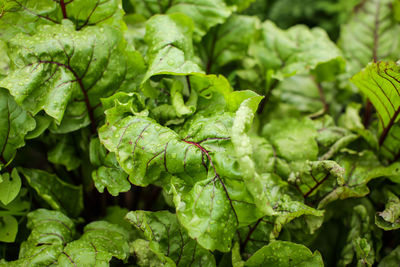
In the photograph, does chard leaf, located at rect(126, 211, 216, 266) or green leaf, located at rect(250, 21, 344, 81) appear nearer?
chard leaf, located at rect(126, 211, 216, 266)

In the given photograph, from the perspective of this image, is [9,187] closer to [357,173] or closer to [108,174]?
[108,174]

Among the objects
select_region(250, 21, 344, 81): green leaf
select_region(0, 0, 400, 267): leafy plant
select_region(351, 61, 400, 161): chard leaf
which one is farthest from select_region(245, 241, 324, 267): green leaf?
select_region(250, 21, 344, 81): green leaf

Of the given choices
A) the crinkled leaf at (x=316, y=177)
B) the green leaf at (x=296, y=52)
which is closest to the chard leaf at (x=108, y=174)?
the crinkled leaf at (x=316, y=177)

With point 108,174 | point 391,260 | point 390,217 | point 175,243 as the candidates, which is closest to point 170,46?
point 108,174

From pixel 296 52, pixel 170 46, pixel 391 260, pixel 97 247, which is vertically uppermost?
pixel 170 46

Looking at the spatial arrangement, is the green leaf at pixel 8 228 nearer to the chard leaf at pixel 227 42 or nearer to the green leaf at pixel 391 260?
the chard leaf at pixel 227 42

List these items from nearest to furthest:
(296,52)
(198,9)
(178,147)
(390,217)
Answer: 1. (178,147)
2. (390,217)
3. (198,9)
4. (296,52)

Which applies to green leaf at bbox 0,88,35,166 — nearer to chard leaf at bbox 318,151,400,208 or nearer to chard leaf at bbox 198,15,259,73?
chard leaf at bbox 198,15,259,73
